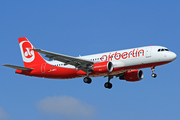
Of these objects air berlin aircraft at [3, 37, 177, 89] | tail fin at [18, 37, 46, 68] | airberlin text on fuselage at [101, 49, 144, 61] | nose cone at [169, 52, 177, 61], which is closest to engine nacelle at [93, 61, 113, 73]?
air berlin aircraft at [3, 37, 177, 89]

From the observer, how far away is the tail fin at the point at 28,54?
55.3 metres

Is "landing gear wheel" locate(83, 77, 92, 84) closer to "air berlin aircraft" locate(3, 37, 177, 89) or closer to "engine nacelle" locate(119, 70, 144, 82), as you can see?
"air berlin aircraft" locate(3, 37, 177, 89)

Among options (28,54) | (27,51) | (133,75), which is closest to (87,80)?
(133,75)

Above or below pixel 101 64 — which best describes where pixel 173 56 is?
above

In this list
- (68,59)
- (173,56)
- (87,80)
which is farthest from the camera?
(87,80)

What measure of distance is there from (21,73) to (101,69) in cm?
1370

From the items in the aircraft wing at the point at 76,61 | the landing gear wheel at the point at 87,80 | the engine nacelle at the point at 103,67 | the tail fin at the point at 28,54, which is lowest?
the landing gear wheel at the point at 87,80

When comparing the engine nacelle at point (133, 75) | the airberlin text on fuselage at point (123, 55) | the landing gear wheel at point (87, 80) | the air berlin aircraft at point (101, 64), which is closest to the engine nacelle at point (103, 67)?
the air berlin aircraft at point (101, 64)

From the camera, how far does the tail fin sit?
5531cm

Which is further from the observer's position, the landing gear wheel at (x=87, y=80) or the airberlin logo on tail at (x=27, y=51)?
the airberlin logo on tail at (x=27, y=51)

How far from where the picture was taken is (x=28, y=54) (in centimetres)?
5653

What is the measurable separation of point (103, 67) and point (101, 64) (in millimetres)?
665

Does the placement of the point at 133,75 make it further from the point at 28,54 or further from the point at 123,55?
the point at 28,54

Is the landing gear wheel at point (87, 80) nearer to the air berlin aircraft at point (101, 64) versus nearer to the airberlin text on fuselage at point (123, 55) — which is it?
the air berlin aircraft at point (101, 64)
